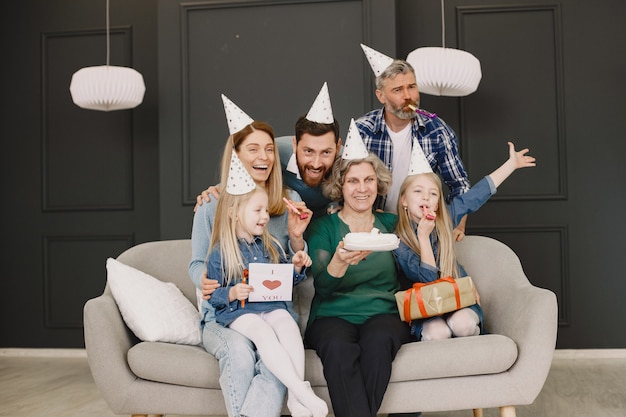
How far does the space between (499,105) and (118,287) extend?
2979mm

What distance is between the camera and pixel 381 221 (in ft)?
9.55

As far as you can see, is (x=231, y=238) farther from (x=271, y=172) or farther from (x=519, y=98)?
(x=519, y=98)

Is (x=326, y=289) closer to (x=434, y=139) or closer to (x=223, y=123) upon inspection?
(x=434, y=139)

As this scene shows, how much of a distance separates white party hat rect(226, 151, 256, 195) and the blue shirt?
18cm

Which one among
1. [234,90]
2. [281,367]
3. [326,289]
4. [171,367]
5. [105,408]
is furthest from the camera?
[234,90]

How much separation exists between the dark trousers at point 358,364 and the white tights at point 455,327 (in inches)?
5.5

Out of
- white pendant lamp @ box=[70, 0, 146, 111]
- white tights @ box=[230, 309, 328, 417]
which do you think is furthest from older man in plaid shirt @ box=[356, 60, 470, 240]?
white pendant lamp @ box=[70, 0, 146, 111]

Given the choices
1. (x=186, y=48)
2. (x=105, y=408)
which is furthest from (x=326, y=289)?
(x=186, y=48)

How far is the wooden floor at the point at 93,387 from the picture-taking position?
336cm

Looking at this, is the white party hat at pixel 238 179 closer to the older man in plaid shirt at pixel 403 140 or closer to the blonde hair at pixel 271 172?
the blonde hair at pixel 271 172

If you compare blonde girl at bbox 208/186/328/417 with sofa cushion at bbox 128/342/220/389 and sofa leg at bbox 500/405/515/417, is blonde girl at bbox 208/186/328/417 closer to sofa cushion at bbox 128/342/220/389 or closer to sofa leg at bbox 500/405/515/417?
sofa cushion at bbox 128/342/220/389

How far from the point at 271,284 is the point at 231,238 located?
0.74 ft

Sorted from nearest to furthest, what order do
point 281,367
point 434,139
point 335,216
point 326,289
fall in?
point 281,367 → point 326,289 → point 335,216 → point 434,139

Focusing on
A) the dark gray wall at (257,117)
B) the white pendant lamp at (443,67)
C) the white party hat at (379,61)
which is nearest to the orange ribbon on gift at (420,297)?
the white party hat at (379,61)
